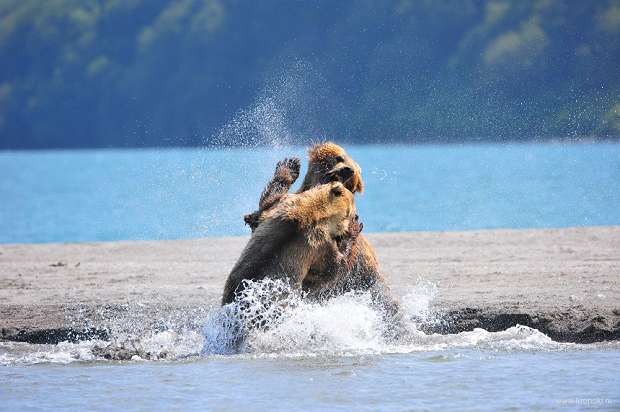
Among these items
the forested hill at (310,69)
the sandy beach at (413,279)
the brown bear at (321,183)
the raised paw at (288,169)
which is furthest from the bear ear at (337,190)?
the forested hill at (310,69)

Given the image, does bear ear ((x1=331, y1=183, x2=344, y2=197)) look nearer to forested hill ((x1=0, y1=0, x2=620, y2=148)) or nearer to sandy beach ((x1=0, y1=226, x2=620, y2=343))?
sandy beach ((x1=0, y1=226, x2=620, y2=343))

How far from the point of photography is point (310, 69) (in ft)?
275

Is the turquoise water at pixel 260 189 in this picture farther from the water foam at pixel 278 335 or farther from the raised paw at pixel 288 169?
the raised paw at pixel 288 169

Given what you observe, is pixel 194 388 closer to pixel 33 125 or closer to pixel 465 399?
pixel 465 399

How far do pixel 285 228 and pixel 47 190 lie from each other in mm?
36608

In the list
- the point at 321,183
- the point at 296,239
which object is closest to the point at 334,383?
the point at 296,239

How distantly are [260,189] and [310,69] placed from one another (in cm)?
→ 7112

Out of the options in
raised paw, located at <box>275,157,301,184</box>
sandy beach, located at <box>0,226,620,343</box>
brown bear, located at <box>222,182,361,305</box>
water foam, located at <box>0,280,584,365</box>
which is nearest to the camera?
brown bear, located at <box>222,182,361,305</box>

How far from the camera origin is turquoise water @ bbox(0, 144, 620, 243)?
2208 cm

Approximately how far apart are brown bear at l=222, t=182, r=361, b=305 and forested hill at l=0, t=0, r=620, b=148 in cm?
3256

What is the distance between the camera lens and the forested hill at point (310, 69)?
6356 cm

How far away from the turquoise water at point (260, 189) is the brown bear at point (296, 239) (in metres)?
2.53

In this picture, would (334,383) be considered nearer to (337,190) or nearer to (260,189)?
(337,190)

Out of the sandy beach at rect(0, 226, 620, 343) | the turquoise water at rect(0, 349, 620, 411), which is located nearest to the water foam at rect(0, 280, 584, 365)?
the turquoise water at rect(0, 349, 620, 411)
